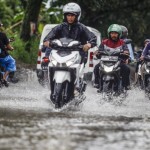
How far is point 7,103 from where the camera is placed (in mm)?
13297

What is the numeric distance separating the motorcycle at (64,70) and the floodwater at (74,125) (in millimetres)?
223

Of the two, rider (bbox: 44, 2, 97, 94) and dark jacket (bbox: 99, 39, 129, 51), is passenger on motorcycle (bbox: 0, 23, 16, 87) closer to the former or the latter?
dark jacket (bbox: 99, 39, 129, 51)

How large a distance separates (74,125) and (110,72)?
5129 millimetres

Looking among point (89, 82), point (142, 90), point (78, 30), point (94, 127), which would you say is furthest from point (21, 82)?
point (94, 127)

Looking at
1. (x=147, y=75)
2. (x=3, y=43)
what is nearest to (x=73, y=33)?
(x=147, y=75)

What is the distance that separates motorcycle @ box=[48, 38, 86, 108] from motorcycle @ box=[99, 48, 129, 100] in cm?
159

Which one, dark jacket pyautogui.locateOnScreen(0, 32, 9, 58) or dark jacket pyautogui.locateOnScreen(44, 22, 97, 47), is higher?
dark jacket pyautogui.locateOnScreen(44, 22, 97, 47)

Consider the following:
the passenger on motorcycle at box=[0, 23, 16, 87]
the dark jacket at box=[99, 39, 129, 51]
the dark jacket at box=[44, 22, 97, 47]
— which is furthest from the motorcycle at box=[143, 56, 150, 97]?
the dark jacket at box=[44, 22, 97, 47]

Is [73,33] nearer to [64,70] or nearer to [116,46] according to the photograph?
[64,70]

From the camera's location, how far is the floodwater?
786 centimetres

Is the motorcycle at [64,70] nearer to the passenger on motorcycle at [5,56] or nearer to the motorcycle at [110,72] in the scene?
the motorcycle at [110,72]

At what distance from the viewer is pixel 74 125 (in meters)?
9.73

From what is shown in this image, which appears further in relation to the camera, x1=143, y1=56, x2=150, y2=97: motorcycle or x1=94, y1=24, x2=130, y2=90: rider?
x1=143, y1=56, x2=150, y2=97: motorcycle

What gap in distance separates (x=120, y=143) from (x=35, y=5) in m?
22.7
